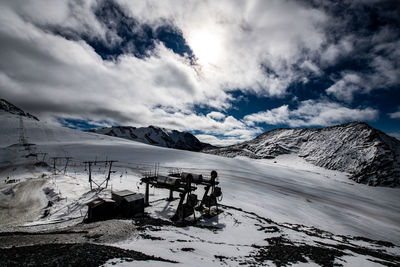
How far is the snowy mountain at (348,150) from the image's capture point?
288ft

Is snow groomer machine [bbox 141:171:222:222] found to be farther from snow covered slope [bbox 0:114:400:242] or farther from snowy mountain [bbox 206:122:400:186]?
snowy mountain [bbox 206:122:400:186]

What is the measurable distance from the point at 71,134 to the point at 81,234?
130 meters

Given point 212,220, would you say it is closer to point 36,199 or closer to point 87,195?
point 87,195

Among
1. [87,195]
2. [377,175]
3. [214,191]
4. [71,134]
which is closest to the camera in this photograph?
[214,191]

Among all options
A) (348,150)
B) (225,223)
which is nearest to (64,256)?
(225,223)

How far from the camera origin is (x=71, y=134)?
Answer: 117 m

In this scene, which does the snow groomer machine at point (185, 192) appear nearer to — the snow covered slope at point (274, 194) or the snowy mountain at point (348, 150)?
the snow covered slope at point (274, 194)

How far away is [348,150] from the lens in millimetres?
108125

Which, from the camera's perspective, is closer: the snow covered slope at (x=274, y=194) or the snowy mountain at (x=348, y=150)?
the snow covered slope at (x=274, y=194)

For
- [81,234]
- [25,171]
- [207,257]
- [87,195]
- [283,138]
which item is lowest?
[25,171]

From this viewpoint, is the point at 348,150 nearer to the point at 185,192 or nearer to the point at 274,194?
the point at 274,194

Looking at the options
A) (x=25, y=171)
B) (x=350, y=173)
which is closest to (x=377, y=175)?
(x=350, y=173)

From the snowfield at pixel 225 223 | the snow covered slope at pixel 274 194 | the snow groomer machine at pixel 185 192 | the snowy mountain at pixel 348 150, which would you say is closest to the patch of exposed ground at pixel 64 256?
the snowfield at pixel 225 223

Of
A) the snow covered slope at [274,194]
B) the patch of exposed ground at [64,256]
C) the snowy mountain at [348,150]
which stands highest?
the snowy mountain at [348,150]
